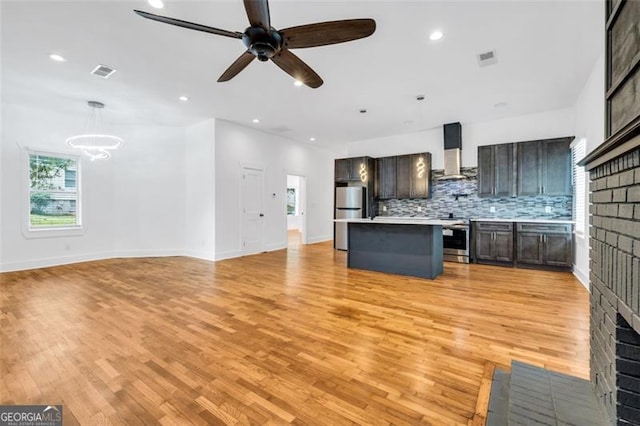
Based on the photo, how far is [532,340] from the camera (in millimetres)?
2482

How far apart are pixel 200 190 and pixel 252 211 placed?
129cm

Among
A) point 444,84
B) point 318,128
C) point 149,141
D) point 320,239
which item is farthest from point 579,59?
point 149,141

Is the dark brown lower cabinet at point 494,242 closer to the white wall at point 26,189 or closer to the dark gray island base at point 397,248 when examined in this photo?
the dark gray island base at point 397,248

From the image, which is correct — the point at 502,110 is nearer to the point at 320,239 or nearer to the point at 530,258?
the point at 530,258

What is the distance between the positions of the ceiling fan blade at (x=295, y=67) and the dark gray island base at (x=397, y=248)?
283 cm

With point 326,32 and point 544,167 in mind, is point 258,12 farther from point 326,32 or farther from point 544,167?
point 544,167

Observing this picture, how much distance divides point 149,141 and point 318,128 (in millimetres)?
4042

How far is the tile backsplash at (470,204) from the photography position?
5471 millimetres

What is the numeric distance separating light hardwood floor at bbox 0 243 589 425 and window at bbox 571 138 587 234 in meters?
1.01

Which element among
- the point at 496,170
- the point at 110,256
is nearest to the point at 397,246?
the point at 496,170

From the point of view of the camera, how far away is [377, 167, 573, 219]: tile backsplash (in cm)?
547

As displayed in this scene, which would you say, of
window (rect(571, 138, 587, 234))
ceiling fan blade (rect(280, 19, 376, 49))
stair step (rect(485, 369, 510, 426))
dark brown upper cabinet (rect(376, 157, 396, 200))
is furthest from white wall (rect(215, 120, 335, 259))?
window (rect(571, 138, 587, 234))

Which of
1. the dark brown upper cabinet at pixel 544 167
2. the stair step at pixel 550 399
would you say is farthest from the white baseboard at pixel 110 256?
the dark brown upper cabinet at pixel 544 167

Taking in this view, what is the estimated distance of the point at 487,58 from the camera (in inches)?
137
